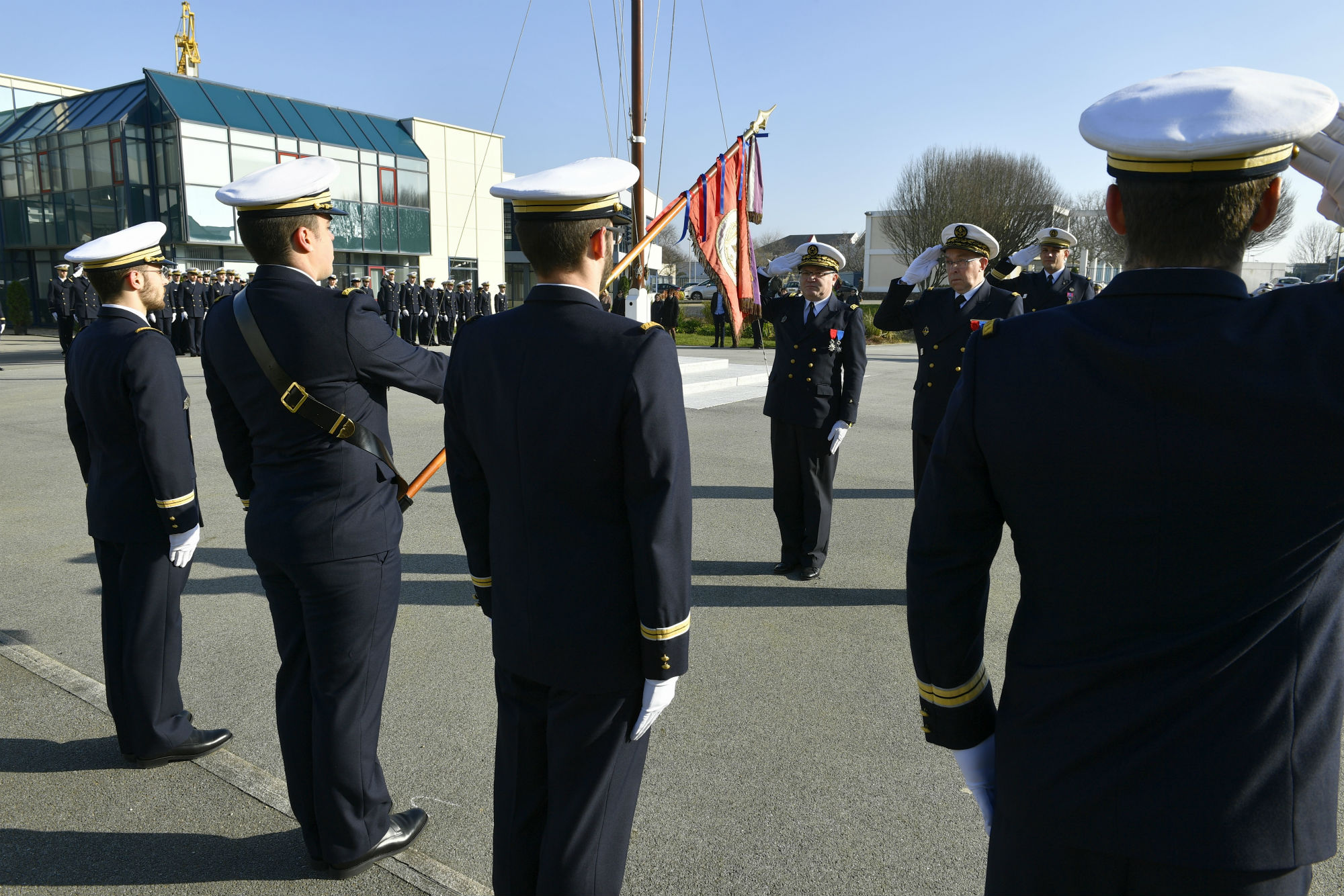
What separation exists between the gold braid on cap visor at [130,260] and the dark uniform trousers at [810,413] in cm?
350

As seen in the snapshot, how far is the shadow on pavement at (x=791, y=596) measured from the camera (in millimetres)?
5035

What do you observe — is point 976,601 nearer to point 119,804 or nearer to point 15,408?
point 119,804

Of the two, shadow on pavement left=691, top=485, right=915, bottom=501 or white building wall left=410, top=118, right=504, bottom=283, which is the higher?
white building wall left=410, top=118, right=504, bottom=283

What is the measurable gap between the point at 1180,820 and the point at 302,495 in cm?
231

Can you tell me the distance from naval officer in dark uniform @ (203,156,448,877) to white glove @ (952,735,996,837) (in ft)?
5.92

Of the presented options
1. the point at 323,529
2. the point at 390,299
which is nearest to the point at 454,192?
the point at 390,299

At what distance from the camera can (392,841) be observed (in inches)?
108

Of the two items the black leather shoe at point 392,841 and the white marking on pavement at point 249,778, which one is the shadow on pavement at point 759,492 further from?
the black leather shoe at point 392,841

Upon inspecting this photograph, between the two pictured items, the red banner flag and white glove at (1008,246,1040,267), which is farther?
the red banner flag

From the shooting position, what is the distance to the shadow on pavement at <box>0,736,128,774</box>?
127 inches

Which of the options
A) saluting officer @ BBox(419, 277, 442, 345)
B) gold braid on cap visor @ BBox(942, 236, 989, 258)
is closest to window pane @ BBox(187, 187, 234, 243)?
saluting officer @ BBox(419, 277, 442, 345)

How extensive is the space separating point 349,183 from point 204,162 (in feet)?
15.3

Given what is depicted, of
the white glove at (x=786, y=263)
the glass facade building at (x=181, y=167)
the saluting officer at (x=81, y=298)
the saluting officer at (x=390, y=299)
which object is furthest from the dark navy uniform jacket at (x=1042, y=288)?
the glass facade building at (x=181, y=167)

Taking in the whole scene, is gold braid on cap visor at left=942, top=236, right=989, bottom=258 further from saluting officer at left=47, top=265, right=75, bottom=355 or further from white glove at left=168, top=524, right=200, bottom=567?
saluting officer at left=47, top=265, right=75, bottom=355
